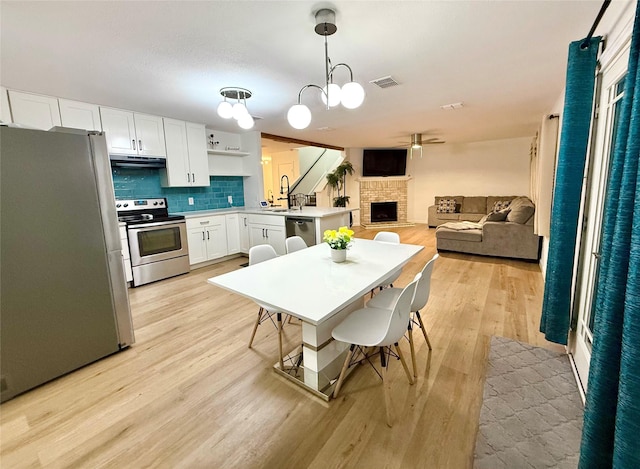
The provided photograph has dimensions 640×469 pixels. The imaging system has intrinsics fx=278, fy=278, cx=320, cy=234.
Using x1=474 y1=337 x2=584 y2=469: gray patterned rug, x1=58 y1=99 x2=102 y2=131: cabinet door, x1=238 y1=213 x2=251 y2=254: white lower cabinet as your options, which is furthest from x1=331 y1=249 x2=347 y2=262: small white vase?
x1=58 y1=99 x2=102 y2=131: cabinet door

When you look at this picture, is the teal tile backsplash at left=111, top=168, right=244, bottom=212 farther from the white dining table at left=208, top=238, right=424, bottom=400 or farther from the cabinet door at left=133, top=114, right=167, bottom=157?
the white dining table at left=208, top=238, right=424, bottom=400

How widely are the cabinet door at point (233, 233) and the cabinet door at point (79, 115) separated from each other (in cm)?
220

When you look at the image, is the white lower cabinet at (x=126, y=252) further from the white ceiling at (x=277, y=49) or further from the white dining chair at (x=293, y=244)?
the white dining chair at (x=293, y=244)

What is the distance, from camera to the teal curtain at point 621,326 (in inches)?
33.1

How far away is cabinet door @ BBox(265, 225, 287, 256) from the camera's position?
4594 millimetres

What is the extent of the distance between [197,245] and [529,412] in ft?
14.6

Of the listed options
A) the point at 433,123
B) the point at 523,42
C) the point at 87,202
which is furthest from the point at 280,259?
the point at 433,123

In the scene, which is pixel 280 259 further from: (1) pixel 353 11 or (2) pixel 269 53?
(1) pixel 353 11

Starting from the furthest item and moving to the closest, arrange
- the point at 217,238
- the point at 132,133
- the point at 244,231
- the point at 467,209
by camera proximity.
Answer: the point at 467,209 < the point at 244,231 < the point at 217,238 < the point at 132,133

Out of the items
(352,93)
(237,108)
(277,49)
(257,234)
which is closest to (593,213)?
(352,93)

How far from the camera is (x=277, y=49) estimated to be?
212 centimetres

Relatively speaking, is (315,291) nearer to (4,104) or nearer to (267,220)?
(267,220)

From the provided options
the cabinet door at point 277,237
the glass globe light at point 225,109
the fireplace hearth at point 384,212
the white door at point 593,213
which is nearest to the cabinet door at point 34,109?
the glass globe light at point 225,109

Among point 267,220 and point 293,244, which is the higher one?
point 267,220
